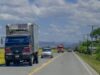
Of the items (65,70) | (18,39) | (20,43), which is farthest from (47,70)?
(18,39)

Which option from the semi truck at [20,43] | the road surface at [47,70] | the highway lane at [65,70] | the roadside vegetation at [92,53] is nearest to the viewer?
the road surface at [47,70]

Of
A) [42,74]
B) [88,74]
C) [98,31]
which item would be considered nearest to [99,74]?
[88,74]

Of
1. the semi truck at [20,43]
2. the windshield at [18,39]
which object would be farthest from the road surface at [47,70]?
the windshield at [18,39]

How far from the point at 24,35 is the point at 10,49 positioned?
6.34 feet

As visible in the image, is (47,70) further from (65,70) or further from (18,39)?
(18,39)

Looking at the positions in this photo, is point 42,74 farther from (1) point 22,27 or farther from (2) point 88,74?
(1) point 22,27

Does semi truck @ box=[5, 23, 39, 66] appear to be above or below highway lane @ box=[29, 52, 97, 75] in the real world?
above

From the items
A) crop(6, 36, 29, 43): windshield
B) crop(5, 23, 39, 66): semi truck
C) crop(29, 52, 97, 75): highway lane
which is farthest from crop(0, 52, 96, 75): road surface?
crop(6, 36, 29, 43): windshield

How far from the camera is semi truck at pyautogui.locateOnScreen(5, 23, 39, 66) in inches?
1548

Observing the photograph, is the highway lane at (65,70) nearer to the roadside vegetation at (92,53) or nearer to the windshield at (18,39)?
the roadside vegetation at (92,53)

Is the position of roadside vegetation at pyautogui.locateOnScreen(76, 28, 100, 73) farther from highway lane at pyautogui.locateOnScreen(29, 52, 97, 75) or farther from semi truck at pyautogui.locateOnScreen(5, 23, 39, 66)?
semi truck at pyautogui.locateOnScreen(5, 23, 39, 66)

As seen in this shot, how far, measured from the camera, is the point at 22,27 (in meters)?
40.6

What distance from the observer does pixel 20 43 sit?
3947 centimetres

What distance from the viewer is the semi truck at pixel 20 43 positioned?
39312mm
